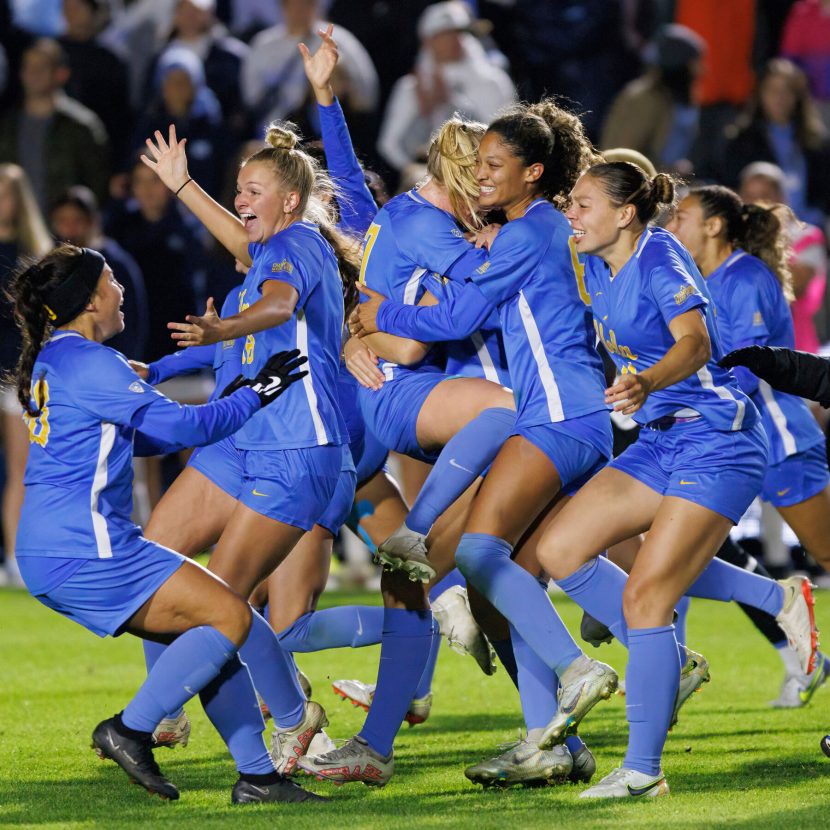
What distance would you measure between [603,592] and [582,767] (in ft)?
1.86

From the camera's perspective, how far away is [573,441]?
17.4 ft

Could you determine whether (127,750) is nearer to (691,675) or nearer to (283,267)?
(283,267)

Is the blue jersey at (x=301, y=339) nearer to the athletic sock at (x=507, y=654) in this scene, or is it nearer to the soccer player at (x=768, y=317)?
the athletic sock at (x=507, y=654)

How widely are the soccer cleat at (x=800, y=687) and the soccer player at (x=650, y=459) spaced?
73.8 inches

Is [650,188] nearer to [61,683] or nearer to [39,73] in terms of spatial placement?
[61,683]

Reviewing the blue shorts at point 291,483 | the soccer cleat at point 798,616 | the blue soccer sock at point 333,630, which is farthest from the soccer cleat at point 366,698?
the soccer cleat at point 798,616

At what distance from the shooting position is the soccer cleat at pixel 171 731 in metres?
5.88

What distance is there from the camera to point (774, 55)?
44.2 ft

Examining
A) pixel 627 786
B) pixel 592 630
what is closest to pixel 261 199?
pixel 592 630

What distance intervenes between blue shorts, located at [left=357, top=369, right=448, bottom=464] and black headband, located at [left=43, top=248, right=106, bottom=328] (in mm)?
1182

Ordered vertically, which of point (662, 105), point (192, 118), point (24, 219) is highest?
point (662, 105)

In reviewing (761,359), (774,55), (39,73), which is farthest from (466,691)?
(774,55)

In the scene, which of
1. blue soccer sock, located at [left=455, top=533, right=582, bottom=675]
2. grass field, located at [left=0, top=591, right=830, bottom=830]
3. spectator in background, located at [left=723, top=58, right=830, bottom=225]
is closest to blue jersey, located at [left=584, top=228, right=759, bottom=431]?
blue soccer sock, located at [left=455, top=533, right=582, bottom=675]

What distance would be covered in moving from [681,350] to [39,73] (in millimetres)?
8328
